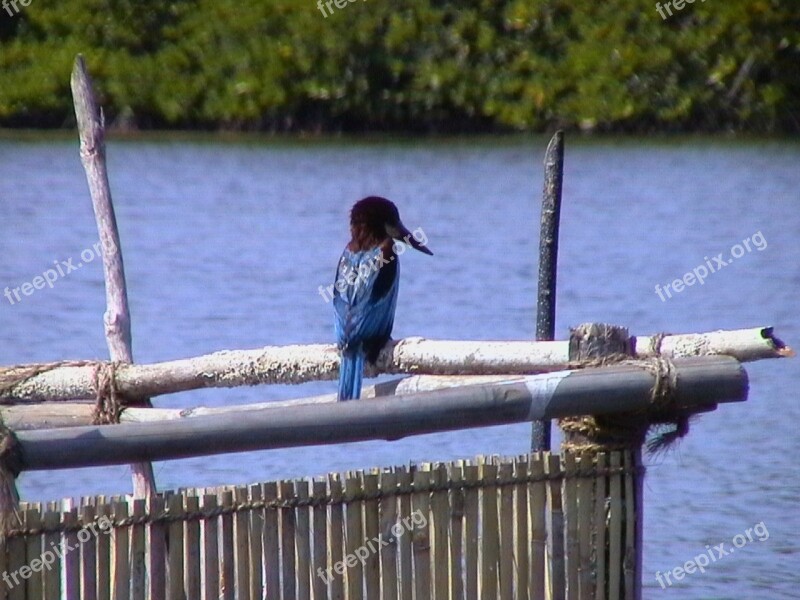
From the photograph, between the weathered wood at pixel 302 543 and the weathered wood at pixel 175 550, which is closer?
the weathered wood at pixel 175 550

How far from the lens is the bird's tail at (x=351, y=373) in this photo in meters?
4.79

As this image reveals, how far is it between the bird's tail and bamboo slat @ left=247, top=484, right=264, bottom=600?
110cm

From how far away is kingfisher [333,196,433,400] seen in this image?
16.2 ft

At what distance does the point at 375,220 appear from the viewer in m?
5.75

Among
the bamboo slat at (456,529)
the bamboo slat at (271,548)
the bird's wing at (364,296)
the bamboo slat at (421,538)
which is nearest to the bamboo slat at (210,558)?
the bamboo slat at (271,548)

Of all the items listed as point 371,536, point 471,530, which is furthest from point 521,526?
point 371,536

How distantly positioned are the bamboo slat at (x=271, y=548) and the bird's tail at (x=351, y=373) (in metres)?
1.08

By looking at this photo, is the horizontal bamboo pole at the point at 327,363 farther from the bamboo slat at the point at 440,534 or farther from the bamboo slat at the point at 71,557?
the bamboo slat at the point at 71,557

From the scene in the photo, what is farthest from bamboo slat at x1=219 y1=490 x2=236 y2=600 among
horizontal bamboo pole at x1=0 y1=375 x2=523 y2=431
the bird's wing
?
the bird's wing

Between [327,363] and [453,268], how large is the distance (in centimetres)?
1053

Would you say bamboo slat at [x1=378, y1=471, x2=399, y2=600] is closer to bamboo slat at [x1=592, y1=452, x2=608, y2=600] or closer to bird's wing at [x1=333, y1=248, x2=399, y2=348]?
bamboo slat at [x1=592, y1=452, x2=608, y2=600]

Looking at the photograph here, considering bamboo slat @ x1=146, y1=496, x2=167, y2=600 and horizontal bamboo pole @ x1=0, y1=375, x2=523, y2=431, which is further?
horizontal bamboo pole @ x1=0, y1=375, x2=523, y2=431

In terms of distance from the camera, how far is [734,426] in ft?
34.4

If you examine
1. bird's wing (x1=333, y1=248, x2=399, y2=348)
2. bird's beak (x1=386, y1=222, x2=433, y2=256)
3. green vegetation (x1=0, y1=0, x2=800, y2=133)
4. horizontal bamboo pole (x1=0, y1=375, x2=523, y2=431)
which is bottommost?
horizontal bamboo pole (x1=0, y1=375, x2=523, y2=431)
